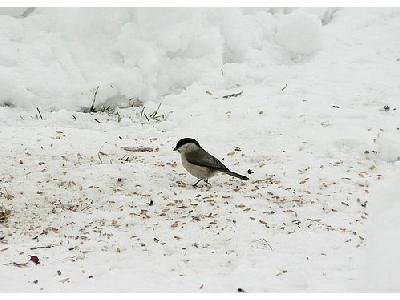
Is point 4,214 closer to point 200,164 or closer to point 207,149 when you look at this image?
point 200,164

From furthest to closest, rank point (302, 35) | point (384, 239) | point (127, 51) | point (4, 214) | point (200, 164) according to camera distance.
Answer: point (302, 35) → point (127, 51) → point (200, 164) → point (4, 214) → point (384, 239)

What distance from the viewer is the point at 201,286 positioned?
13.5 ft

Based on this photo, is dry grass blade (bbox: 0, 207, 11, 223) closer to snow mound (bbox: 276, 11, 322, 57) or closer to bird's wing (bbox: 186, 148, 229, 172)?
bird's wing (bbox: 186, 148, 229, 172)

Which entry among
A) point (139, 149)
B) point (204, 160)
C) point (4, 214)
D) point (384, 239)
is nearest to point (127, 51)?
point (139, 149)

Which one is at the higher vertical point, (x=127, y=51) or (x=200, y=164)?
(x=127, y=51)

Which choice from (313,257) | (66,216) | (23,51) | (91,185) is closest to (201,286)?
(313,257)

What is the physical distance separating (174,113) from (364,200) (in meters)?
3.07

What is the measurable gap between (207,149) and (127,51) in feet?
8.17

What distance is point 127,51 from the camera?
8742 mm

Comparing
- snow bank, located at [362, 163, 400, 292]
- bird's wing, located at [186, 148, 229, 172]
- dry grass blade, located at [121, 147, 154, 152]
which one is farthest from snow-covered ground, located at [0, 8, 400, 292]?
bird's wing, located at [186, 148, 229, 172]

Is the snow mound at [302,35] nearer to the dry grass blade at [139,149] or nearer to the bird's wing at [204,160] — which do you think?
the dry grass blade at [139,149]

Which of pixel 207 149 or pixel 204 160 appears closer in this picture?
pixel 204 160

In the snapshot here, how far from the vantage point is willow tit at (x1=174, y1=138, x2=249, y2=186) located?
6047 mm

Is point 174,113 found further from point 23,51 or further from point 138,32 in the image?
point 23,51
